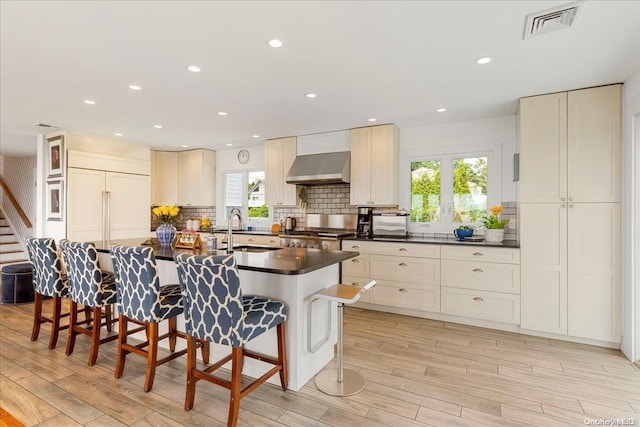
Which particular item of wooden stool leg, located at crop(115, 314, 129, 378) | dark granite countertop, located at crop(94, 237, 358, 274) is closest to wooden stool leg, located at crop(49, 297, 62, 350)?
dark granite countertop, located at crop(94, 237, 358, 274)

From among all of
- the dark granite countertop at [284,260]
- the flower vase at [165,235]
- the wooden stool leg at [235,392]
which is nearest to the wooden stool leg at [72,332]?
the dark granite countertop at [284,260]

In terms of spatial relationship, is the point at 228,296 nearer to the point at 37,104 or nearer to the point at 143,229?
the point at 37,104

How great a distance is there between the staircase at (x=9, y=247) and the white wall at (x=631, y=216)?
9.66m

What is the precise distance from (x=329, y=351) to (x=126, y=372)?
162cm

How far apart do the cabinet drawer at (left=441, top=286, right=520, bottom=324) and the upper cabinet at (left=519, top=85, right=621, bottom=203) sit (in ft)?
3.55

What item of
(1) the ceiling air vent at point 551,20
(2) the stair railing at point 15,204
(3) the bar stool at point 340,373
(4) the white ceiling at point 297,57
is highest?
(4) the white ceiling at point 297,57

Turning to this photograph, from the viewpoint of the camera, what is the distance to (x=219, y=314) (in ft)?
6.18

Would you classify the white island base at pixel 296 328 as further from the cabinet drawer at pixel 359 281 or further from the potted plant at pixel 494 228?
the potted plant at pixel 494 228

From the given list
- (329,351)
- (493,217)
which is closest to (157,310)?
(329,351)

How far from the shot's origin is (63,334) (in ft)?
11.0

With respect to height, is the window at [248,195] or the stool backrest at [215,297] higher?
the window at [248,195]

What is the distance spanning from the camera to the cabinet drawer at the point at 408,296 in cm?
382

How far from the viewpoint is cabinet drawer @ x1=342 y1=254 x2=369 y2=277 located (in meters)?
4.23

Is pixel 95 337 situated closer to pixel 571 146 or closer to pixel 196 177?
pixel 196 177
